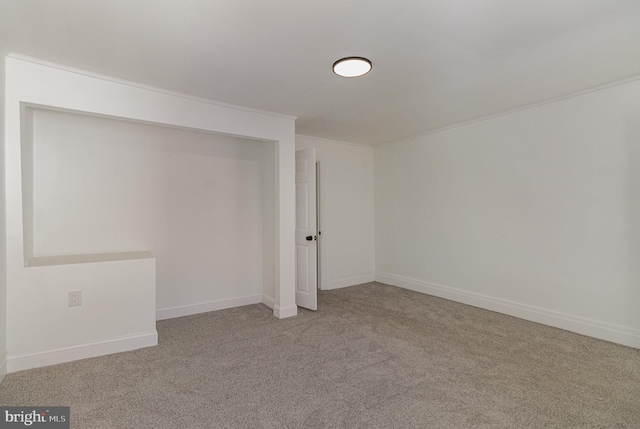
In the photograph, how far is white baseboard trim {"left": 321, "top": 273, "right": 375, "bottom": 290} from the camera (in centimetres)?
519

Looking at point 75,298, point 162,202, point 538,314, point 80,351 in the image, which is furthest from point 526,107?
point 80,351

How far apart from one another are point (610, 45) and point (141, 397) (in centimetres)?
419

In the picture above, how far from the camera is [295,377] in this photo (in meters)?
2.45

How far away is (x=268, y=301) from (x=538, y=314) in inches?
128

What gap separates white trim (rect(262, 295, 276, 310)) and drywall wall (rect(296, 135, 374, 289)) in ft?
3.70

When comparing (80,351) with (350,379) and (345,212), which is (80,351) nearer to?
(350,379)

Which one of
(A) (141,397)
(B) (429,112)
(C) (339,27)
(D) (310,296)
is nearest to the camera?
(C) (339,27)

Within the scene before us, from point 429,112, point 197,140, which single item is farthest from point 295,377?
point 429,112

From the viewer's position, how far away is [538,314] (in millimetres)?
3600

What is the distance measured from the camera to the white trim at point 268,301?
4.12 metres

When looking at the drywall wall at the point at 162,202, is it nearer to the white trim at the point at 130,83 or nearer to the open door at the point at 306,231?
the open door at the point at 306,231

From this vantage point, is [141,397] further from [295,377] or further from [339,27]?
[339,27]

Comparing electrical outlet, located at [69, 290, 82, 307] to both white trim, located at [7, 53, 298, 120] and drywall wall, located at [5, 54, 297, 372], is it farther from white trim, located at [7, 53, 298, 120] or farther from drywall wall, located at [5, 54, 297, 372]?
white trim, located at [7, 53, 298, 120]

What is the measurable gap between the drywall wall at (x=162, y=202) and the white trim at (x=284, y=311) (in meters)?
0.49
